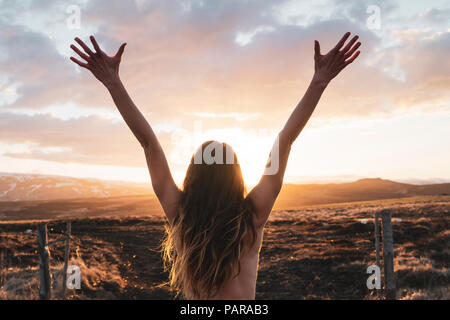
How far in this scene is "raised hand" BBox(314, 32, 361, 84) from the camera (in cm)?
192

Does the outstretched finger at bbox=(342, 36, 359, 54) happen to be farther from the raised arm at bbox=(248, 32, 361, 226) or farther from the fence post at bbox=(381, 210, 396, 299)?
the fence post at bbox=(381, 210, 396, 299)

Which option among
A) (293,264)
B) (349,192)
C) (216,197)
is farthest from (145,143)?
(349,192)

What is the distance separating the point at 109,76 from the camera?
200 centimetres

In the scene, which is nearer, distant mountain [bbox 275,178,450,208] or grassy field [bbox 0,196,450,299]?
grassy field [bbox 0,196,450,299]

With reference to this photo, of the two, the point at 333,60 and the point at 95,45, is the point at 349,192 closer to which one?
the point at 333,60

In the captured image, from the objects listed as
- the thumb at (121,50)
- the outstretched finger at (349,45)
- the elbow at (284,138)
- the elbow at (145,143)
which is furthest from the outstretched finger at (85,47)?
the outstretched finger at (349,45)

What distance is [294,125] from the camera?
1865 mm

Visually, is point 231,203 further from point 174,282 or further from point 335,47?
point 335,47

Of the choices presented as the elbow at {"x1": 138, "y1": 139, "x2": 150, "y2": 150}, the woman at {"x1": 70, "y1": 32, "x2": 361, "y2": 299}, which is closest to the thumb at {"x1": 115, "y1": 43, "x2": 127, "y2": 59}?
the woman at {"x1": 70, "y1": 32, "x2": 361, "y2": 299}

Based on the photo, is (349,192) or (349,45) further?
(349,192)

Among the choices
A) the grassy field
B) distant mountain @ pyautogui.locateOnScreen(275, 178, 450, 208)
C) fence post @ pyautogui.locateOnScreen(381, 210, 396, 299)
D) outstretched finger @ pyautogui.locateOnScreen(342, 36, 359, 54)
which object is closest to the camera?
outstretched finger @ pyautogui.locateOnScreen(342, 36, 359, 54)

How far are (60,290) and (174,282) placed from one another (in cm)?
933

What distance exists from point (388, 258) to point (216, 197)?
24.8 ft

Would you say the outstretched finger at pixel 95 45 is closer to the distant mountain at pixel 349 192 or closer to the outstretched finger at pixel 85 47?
the outstretched finger at pixel 85 47
